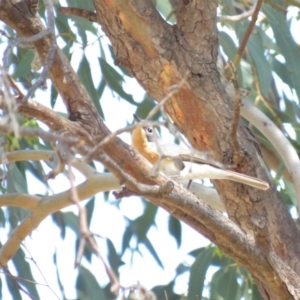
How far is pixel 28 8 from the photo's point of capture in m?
1.90

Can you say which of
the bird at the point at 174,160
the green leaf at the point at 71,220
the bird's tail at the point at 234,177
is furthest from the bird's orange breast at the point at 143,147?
the green leaf at the point at 71,220

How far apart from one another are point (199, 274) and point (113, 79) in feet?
3.50

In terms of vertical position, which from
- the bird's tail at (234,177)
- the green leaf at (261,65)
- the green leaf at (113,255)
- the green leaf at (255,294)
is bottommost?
the green leaf at (255,294)

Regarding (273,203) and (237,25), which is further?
(237,25)

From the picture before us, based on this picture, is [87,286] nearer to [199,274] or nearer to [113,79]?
[199,274]

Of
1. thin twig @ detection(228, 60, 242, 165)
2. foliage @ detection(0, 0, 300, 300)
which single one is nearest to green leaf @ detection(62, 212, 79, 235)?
foliage @ detection(0, 0, 300, 300)

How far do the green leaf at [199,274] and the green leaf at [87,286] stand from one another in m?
0.41

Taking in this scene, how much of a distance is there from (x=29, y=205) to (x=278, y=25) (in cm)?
160

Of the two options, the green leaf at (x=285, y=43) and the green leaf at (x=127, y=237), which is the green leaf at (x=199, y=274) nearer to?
the green leaf at (x=285, y=43)

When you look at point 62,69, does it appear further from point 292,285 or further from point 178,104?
point 292,285

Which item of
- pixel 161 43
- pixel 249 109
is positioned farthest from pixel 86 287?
pixel 161 43

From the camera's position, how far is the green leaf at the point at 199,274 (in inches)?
122

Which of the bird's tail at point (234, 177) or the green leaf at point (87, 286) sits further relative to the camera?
the green leaf at point (87, 286)

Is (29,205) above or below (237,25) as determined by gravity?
below
